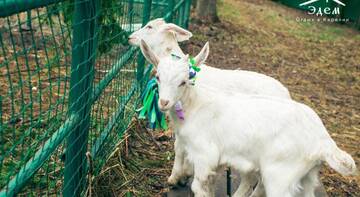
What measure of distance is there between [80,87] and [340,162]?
4.83 ft

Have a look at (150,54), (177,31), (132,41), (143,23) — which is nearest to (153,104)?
(150,54)

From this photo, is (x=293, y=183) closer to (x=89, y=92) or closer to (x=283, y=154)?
(x=283, y=154)

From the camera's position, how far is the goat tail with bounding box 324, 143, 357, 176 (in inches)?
107

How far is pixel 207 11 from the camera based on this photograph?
34.5 feet

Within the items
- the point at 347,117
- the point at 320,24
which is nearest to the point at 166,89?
the point at 347,117

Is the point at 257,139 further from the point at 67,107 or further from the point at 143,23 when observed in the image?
the point at 143,23

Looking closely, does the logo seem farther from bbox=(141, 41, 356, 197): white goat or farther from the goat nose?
the goat nose

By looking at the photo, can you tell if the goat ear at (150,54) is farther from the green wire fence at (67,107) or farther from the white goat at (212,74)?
the white goat at (212,74)

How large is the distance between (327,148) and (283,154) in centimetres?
25

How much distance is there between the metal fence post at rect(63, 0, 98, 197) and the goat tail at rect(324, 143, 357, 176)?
1382 mm

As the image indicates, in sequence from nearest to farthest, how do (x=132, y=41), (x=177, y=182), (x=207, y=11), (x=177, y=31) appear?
(x=177, y=182) < (x=132, y=41) < (x=177, y=31) < (x=207, y=11)

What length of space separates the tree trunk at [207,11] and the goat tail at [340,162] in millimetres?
7939

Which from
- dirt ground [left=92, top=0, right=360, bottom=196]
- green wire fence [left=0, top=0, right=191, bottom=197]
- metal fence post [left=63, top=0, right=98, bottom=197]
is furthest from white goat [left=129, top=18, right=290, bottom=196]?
metal fence post [left=63, top=0, right=98, bottom=197]

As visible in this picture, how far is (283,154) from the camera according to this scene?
2.78 meters
